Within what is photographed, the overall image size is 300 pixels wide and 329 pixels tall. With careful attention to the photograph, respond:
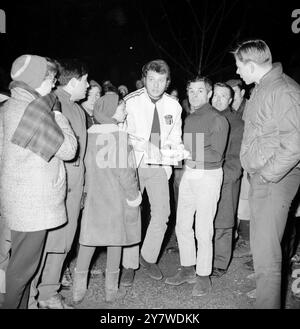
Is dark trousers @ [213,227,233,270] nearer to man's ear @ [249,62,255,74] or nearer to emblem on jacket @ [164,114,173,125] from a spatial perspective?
emblem on jacket @ [164,114,173,125]

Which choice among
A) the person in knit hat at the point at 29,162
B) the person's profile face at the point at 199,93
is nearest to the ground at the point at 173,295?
the person in knit hat at the point at 29,162

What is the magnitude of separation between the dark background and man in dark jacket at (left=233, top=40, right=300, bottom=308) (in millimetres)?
7946

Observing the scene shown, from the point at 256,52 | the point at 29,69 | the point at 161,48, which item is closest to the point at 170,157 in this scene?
the point at 256,52

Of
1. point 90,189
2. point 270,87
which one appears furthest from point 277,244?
point 90,189

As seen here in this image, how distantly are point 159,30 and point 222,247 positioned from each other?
12.1 meters

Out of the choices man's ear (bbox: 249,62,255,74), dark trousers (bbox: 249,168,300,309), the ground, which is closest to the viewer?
dark trousers (bbox: 249,168,300,309)

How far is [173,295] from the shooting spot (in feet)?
11.8

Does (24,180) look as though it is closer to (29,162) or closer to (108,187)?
(29,162)

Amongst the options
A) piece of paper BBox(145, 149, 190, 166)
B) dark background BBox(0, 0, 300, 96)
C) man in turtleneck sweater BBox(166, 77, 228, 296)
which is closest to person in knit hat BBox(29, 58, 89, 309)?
piece of paper BBox(145, 149, 190, 166)

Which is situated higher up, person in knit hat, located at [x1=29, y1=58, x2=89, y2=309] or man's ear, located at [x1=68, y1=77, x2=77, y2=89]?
man's ear, located at [x1=68, y1=77, x2=77, y2=89]

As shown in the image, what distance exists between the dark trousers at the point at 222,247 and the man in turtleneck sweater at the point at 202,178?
0.39 meters

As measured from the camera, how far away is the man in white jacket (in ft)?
12.5
